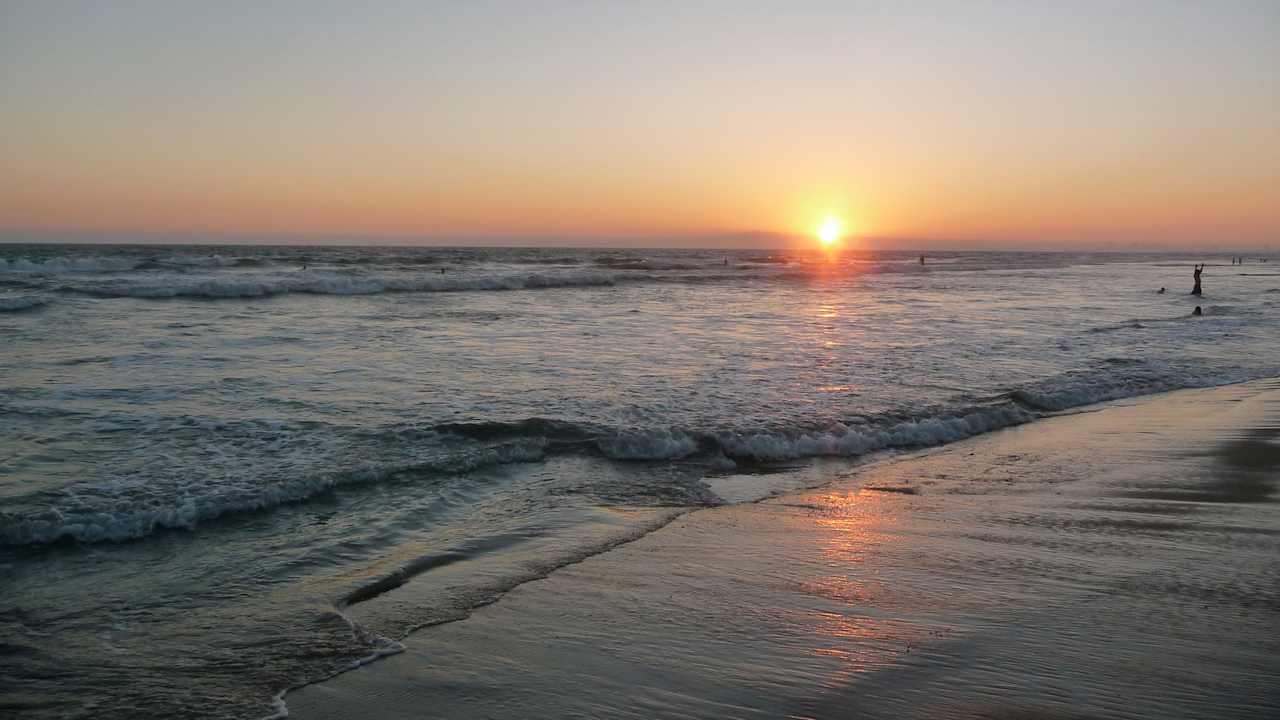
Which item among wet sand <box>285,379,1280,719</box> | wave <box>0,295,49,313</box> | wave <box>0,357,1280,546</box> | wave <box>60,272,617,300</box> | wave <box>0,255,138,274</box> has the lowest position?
wet sand <box>285,379,1280,719</box>

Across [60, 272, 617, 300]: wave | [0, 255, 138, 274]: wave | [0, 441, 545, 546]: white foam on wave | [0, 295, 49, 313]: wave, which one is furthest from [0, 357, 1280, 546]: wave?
[0, 255, 138, 274]: wave

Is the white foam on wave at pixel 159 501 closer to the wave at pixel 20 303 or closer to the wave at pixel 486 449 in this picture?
the wave at pixel 486 449

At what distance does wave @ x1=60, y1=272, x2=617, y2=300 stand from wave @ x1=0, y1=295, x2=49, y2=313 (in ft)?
12.0

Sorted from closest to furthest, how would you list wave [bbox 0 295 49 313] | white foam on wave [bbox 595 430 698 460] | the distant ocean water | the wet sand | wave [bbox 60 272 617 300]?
1. the wet sand
2. the distant ocean water
3. white foam on wave [bbox 595 430 698 460]
4. wave [bbox 0 295 49 313]
5. wave [bbox 60 272 617 300]

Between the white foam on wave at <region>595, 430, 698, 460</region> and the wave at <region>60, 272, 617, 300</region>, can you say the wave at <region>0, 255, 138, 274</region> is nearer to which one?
the wave at <region>60, 272, 617, 300</region>

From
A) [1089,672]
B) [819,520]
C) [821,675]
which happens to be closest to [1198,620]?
[1089,672]

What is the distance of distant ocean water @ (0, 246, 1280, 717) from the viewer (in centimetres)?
481

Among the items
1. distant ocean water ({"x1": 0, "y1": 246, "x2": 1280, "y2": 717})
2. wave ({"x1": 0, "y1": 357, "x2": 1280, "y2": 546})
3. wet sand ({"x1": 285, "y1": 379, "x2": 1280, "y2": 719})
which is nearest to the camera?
wet sand ({"x1": 285, "y1": 379, "x2": 1280, "y2": 719})

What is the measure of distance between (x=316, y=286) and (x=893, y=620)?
37674 mm

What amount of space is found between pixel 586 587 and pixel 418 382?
841 cm

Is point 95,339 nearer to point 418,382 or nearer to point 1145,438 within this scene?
point 418,382

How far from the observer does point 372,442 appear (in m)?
9.33

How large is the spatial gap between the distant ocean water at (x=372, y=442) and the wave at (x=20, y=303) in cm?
70

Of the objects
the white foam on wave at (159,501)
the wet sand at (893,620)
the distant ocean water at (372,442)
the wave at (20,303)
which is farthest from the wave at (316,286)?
the wet sand at (893,620)
